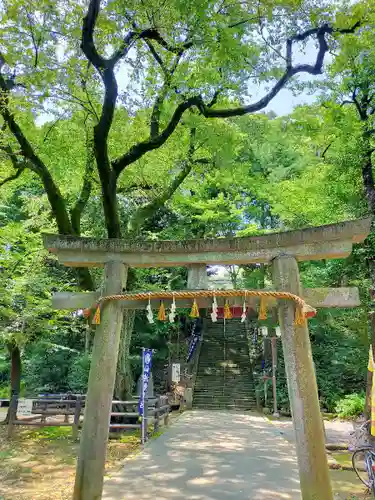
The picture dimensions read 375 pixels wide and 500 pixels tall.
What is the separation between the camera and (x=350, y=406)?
14.1 m

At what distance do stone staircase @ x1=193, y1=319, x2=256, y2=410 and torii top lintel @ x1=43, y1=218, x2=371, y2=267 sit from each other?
13.2 meters

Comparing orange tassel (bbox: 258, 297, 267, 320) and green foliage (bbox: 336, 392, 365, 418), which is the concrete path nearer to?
orange tassel (bbox: 258, 297, 267, 320)

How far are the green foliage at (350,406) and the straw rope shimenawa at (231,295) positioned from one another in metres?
10.9

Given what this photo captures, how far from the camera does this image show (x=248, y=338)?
23.3 meters

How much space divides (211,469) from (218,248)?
4.31m

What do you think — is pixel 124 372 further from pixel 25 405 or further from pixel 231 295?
pixel 231 295

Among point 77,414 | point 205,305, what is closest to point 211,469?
point 205,305

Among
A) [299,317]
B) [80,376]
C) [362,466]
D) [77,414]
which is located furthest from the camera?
[80,376]

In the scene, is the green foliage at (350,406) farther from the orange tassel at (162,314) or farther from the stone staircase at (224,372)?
the orange tassel at (162,314)

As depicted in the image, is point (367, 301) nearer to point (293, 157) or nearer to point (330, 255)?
point (330, 255)

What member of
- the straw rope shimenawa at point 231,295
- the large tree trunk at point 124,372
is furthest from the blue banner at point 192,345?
the straw rope shimenawa at point 231,295

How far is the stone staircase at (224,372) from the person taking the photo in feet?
57.0

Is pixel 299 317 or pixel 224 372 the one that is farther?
pixel 224 372

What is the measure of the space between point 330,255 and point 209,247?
164 centimetres
